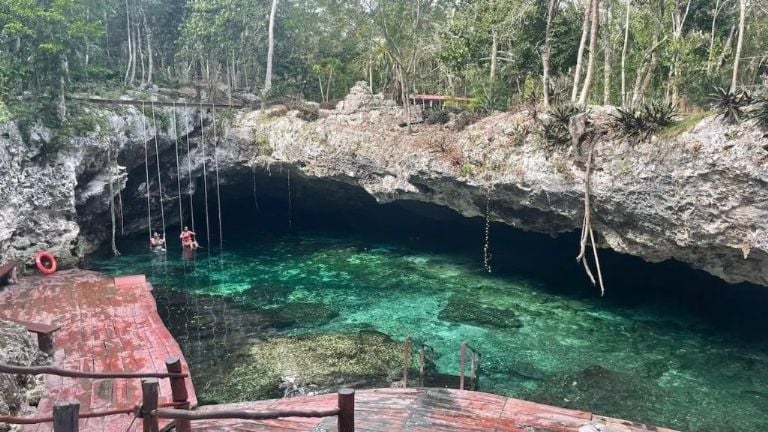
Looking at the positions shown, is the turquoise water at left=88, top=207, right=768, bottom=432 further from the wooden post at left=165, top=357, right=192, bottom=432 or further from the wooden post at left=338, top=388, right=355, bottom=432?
the wooden post at left=338, top=388, right=355, bottom=432

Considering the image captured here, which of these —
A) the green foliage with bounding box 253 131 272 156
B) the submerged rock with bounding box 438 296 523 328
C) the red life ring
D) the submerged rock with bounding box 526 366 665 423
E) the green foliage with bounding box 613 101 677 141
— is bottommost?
the submerged rock with bounding box 526 366 665 423

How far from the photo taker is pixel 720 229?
12.5m

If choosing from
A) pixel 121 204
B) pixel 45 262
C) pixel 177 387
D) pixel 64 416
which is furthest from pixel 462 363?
pixel 121 204

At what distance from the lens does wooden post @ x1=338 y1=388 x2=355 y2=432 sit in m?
4.80

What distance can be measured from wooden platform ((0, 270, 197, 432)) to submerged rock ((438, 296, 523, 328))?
8443 mm

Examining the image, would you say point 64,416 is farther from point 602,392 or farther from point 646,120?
point 646,120

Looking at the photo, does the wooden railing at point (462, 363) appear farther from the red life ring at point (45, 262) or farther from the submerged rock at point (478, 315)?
the red life ring at point (45, 262)

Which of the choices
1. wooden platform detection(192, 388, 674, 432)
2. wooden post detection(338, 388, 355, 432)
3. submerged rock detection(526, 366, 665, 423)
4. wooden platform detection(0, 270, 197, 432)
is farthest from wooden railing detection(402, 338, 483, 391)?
wooden post detection(338, 388, 355, 432)

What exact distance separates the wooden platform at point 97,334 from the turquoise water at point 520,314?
1.60 metres

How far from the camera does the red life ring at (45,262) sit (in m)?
16.7

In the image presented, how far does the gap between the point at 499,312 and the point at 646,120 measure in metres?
7.11

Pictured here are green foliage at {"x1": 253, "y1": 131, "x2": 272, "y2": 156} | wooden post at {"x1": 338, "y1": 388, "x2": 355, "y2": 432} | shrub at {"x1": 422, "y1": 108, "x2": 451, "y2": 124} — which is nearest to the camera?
wooden post at {"x1": 338, "y1": 388, "x2": 355, "y2": 432}

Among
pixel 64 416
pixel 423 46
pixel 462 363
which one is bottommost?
pixel 462 363

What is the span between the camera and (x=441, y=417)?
758cm
